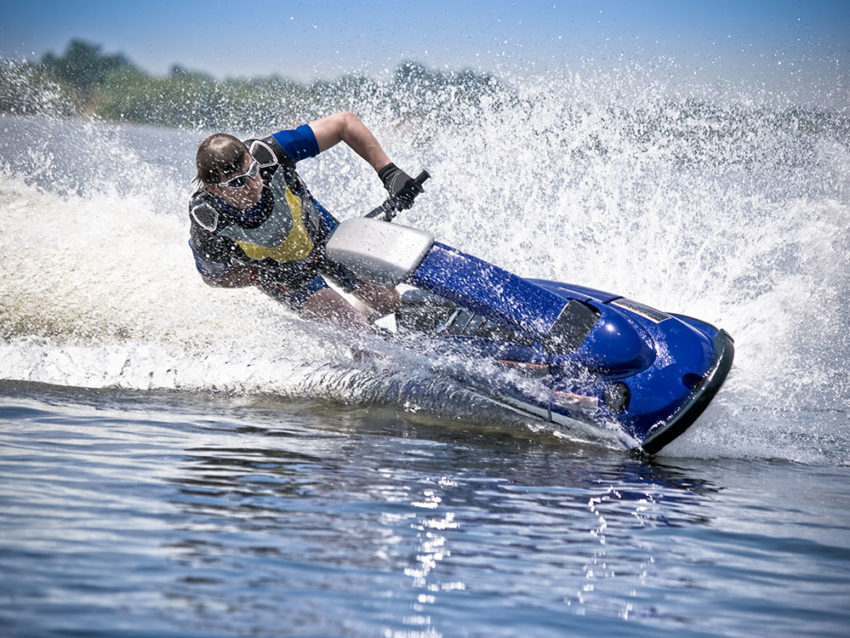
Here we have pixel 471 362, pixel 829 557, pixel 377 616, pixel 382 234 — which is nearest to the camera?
pixel 377 616

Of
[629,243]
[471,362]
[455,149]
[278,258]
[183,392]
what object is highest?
[455,149]

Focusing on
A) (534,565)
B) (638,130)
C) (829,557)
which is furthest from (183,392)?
(638,130)

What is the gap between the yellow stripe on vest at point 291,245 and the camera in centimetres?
475

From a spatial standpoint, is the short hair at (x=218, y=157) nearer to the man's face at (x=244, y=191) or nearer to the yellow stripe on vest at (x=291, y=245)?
the man's face at (x=244, y=191)

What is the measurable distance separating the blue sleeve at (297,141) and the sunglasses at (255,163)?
0.52ft

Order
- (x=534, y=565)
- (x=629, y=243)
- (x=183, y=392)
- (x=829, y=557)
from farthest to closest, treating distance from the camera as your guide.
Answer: (x=629, y=243)
(x=183, y=392)
(x=829, y=557)
(x=534, y=565)

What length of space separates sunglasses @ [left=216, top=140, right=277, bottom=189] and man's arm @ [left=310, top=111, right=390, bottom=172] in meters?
0.35

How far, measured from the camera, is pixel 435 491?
142 inches

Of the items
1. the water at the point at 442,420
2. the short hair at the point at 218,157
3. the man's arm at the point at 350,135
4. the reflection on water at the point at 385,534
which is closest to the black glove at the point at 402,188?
the man's arm at the point at 350,135

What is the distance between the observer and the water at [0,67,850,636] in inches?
103

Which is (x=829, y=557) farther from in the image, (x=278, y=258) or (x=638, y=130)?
(x=638, y=130)

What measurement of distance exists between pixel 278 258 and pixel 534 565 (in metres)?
2.46

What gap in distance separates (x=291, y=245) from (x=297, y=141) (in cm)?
51

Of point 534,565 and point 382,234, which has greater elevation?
point 382,234
